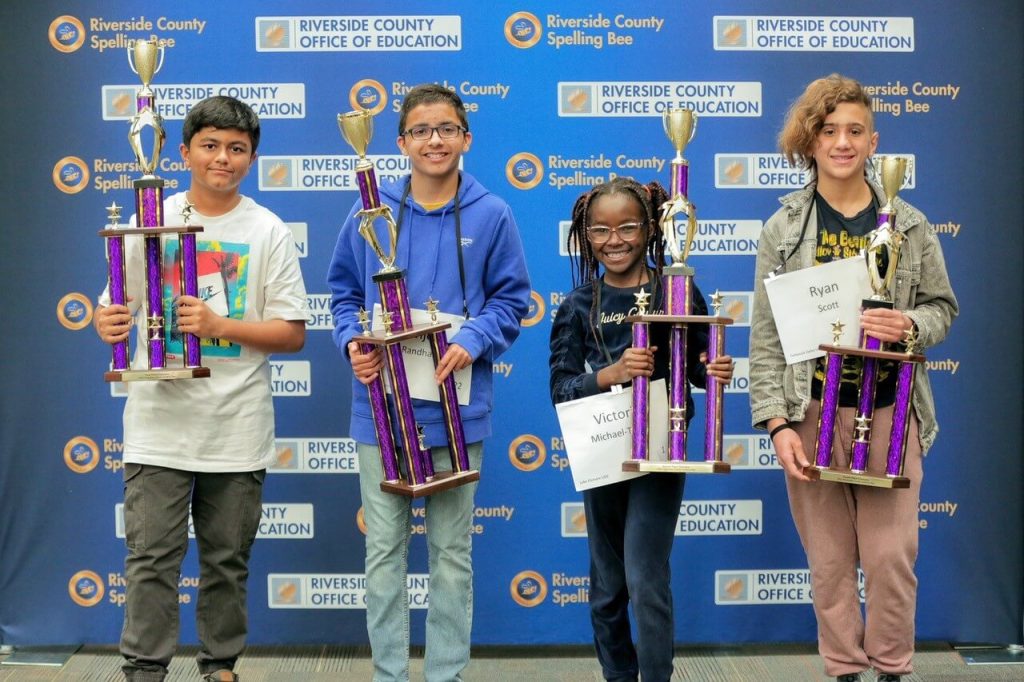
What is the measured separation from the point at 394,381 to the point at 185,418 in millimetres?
657

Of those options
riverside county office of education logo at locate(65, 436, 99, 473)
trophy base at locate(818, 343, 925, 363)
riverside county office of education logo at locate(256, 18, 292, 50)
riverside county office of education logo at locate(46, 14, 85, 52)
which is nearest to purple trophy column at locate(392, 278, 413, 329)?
trophy base at locate(818, 343, 925, 363)

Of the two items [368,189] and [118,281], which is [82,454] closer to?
[118,281]

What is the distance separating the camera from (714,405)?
2924 mm

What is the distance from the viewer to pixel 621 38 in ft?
13.2

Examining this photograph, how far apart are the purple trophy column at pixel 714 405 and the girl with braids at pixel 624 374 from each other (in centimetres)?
3

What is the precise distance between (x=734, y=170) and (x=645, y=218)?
44.8 inches

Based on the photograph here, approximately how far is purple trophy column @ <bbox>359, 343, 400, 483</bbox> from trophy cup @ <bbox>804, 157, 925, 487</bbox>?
1.10m

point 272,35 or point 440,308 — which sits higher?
point 272,35

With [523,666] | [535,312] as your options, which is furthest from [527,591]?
[535,312]

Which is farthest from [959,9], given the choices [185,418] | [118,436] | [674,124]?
[118,436]

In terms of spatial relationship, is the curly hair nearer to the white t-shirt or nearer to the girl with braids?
the girl with braids

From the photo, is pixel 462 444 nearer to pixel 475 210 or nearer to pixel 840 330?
pixel 475 210

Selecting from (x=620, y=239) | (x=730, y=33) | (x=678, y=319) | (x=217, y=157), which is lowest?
(x=678, y=319)

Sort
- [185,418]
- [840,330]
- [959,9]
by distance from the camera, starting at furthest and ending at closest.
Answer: [959,9] < [185,418] < [840,330]
